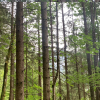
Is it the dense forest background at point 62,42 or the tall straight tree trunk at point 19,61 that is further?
the dense forest background at point 62,42

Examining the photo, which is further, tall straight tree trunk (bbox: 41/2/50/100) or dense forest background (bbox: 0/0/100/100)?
dense forest background (bbox: 0/0/100/100)

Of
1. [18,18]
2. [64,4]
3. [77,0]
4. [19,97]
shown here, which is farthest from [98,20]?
[19,97]

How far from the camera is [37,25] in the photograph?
249 centimetres

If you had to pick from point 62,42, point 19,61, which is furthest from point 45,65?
point 62,42

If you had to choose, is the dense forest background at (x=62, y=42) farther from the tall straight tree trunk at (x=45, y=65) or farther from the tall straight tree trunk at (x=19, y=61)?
the tall straight tree trunk at (x=19, y=61)

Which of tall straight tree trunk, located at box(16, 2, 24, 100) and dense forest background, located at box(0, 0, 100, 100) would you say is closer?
tall straight tree trunk, located at box(16, 2, 24, 100)

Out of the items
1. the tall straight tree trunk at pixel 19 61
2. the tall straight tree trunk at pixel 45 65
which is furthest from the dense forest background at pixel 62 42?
the tall straight tree trunk at pixel 19 61

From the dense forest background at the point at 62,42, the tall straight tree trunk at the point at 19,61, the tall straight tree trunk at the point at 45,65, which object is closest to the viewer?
the tall straight tree trunk at the point at 19,61

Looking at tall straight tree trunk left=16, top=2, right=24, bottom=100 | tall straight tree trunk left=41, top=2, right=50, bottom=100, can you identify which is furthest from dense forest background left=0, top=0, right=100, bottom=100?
tall straight tree trunk left=16, top=2, right=24, bottom=100

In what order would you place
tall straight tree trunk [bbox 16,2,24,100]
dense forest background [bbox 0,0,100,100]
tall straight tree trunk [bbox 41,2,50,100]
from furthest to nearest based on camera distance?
dense forest background [bbox 0,0,100,100]
tall straight tree trunk [bbox 41,2,50,100]
tall straight tree trunk [bbox 16,2,24,100]

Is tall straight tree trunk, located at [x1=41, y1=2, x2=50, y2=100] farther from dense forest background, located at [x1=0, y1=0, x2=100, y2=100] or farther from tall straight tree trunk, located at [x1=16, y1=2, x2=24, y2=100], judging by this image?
tall straight tree trunk, located at [x1=16, y1=2, x2=24, y2=100]

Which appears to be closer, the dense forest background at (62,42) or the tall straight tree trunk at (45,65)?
the tall straight tree trunk at (45,65)

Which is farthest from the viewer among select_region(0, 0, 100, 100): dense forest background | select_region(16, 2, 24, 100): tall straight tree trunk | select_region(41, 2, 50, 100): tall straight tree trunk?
select_region(0, 0, 100, 100): dense forest background

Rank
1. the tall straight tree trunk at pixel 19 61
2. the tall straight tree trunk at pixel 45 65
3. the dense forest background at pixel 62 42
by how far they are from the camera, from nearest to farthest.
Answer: the tall straight tree trunk at pixel 19 61 → the tall straight tree trunk at pixel 45 65 → the dense forest background at pixel 62 42
